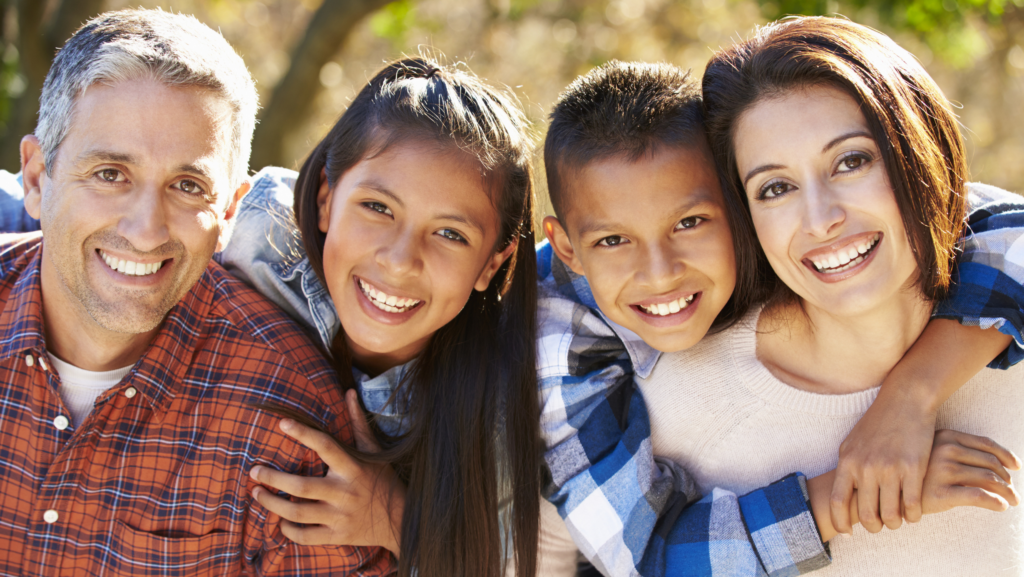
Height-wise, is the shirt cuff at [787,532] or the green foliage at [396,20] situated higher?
the green foliage at [396,20]

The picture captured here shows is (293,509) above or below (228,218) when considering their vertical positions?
below

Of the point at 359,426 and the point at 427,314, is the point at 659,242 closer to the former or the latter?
the point at 427,314

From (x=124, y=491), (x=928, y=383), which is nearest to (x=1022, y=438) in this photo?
(x=928, y=383)

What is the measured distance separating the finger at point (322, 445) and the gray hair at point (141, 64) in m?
0.74

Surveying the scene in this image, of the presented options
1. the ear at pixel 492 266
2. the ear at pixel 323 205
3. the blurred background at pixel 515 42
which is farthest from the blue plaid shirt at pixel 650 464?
the blurred background at pixel 515 42

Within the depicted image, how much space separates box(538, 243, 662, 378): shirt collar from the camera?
7.96 ft

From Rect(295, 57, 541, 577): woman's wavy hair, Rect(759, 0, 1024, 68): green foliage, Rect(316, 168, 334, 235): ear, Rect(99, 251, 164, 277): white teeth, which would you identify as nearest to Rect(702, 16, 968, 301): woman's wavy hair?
Rect(295, 57, 541, 577): woman's wavy hair

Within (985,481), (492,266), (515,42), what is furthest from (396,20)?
(985,481)

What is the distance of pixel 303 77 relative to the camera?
6.32 meters

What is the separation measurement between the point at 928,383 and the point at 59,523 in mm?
2457

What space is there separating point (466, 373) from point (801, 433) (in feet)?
3.37

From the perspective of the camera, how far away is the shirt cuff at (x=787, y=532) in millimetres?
2105

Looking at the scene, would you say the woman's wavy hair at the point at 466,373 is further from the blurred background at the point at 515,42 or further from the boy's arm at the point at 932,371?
the blurred background at the point at 515,42

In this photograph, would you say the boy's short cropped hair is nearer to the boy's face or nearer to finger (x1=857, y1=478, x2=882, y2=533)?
the boy's face
